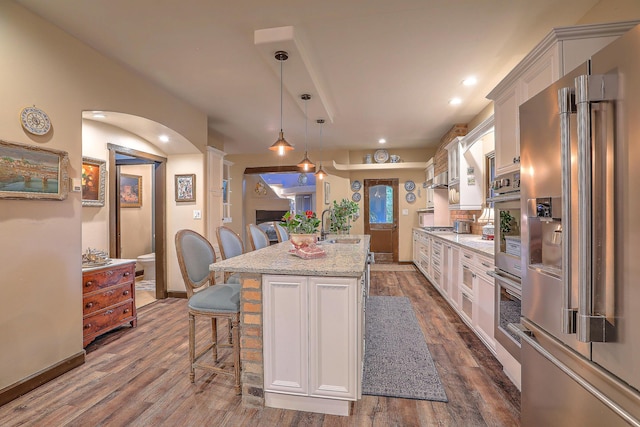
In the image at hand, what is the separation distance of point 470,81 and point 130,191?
551 cm

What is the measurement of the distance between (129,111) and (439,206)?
5160 millimetres

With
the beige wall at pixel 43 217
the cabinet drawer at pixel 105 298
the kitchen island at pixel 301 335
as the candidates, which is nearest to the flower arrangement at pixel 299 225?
the kitchen island at pixel 301 335

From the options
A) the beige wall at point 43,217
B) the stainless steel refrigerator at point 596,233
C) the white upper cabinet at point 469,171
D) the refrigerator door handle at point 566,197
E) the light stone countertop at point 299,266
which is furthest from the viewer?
the white upper cabinet at point 469,171

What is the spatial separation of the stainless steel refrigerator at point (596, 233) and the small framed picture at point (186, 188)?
12.8 ft

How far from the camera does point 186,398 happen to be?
1865 millimetres

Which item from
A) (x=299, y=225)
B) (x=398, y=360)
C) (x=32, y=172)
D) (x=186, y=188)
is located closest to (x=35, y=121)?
(x=32, y=172)

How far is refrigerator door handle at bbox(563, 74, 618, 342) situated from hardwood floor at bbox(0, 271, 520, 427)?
1.14m

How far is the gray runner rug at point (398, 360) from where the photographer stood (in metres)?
1.93

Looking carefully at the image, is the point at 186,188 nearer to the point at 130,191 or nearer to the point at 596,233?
the point at 130,191

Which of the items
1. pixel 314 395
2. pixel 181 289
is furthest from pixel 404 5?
pixel 181 289

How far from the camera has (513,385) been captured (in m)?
1.98

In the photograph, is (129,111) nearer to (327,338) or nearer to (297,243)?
(297,243)

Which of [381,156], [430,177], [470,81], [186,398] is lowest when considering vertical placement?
[186,398]

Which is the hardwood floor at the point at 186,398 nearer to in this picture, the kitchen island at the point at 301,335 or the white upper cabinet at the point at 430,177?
the kitchen island at the point at 301,335
